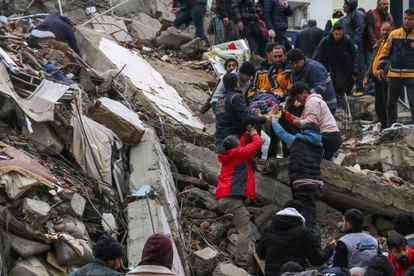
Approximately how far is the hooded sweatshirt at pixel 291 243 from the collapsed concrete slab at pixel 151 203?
1.28 metres

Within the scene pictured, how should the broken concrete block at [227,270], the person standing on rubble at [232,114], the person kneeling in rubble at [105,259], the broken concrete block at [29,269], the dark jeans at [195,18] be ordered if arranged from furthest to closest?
the dark jeans at [195,18]
the person standing on rubble at [232,114]
the broken concrete block at [227,270]
the broken concrete block at [29,269]
the person kneeling in rubble at [105,259]

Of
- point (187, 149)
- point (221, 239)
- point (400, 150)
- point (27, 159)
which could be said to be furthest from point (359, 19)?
point (27, 159)

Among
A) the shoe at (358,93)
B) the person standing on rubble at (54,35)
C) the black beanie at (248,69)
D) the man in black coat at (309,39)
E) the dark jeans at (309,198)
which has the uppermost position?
the person standing on rubble at (54,35)

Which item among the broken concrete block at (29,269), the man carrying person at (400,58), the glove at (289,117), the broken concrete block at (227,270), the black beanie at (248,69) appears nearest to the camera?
the broken concrete block at (29,269)

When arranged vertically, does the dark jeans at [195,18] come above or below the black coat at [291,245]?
below

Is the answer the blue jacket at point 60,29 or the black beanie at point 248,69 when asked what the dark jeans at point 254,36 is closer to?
the blue jacket at point 60,29

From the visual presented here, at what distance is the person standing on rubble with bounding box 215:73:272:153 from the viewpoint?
12.1 metres

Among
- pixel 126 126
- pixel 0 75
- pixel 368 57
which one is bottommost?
pixel 368 57

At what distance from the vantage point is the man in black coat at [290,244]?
9.46 meters

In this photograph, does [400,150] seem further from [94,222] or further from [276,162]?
[94,222]

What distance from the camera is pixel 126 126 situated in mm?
12750

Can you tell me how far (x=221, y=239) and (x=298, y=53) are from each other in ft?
7.83

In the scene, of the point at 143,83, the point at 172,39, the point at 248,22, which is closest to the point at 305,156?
the point at 143,83

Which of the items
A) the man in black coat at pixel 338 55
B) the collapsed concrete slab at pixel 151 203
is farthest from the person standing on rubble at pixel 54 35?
the man in black coat at pixel 338 55
